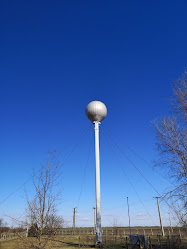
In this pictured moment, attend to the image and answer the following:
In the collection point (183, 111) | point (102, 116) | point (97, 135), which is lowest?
point (183, 111)

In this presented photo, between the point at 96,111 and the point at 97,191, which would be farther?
the point at 96,111

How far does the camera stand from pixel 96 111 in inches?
1147

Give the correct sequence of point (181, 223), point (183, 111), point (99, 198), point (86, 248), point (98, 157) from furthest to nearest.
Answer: point (98, 157) → point (99, 198) → point (86, 248) → point (183, 111) → point (181, 223)

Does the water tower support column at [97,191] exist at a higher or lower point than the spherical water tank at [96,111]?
lower

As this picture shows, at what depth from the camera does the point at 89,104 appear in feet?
98.4

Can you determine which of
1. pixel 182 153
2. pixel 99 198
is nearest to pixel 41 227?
pixel 182 153

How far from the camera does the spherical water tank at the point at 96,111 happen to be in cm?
2920

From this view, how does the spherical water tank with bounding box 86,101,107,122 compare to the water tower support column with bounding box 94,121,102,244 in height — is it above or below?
above

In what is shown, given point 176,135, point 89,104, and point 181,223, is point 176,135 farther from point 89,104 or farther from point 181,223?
point 89,104

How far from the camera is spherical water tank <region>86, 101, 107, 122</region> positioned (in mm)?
29203

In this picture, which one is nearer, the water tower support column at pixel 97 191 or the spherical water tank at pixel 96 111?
the water tower support column at pixel 97 191

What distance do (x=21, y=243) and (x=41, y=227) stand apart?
1163 mm

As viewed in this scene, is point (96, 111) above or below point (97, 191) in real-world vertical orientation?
above

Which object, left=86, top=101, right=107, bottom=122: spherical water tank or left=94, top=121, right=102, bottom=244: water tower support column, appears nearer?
left=94, top=121, right=102, bottom=244: water tower support column
